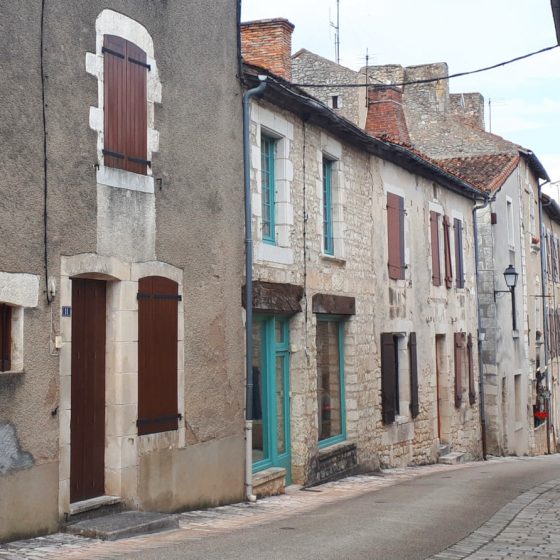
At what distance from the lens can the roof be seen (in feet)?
34.4

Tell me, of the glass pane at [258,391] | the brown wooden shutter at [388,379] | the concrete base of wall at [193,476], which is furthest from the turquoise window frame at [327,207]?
the concrete base of wall at [193,476]

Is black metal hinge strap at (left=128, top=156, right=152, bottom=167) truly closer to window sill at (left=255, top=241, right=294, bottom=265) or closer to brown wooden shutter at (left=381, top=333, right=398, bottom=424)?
window sill at (left=255, top=241, right=294, bottom=265)

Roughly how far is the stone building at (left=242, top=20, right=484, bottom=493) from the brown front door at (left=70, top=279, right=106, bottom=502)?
2.45 m

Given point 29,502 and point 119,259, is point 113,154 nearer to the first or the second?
point 119,259

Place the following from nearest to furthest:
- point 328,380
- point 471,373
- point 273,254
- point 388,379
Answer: point 273,254 < point 328,380 < point 388,379 < point 471,373

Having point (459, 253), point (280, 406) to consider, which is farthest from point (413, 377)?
point (280, 406)

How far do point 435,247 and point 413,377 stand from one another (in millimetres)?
2950

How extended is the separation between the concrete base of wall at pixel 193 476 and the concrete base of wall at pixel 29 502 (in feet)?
3.70

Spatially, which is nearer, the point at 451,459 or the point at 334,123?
the point at 334,123

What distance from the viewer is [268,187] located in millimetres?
11117

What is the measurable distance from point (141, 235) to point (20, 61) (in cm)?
195

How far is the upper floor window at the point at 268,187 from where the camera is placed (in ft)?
36.0

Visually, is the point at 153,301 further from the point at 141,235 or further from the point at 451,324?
the point at 451,324

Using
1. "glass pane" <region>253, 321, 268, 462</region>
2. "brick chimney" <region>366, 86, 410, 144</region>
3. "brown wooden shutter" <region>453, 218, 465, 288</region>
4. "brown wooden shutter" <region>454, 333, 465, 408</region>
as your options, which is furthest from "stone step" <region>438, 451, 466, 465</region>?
"glass pane" <region>253, 321, 268, 462</region>
